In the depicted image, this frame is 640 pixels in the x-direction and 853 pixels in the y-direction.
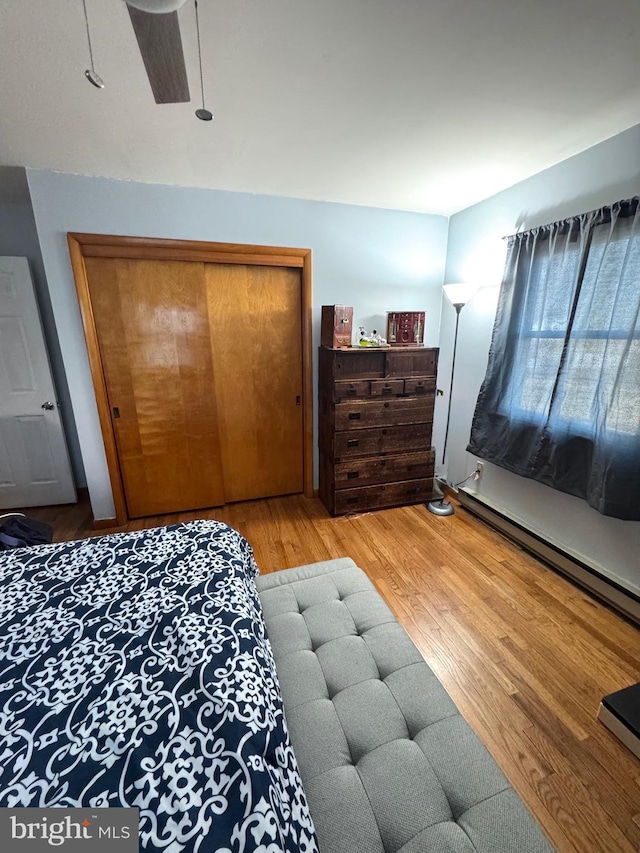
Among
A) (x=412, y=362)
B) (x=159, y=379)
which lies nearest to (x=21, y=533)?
(x=159, y=379)

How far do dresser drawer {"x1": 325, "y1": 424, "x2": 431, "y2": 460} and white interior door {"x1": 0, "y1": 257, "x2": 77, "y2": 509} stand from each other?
2.30 meters

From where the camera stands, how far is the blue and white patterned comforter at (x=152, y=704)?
0.60 meters

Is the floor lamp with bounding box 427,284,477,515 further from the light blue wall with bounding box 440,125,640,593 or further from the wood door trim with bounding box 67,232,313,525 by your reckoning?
the wood door trim with bounding box 67,232,313,525

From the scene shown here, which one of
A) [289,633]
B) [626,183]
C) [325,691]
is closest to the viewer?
[325,691]

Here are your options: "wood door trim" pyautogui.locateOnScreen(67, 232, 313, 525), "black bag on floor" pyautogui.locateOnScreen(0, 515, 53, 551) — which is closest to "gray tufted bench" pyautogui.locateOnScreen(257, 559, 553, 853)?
"black bag on floor" pyautogui.locateOnScreen(0, 515, 53, 551)

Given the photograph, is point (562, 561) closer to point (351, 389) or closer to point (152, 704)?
point (351, 389)

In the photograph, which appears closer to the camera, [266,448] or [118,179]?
[118,179]

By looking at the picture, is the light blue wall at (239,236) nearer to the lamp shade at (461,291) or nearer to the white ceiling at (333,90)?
the white ceiling at (333,90)

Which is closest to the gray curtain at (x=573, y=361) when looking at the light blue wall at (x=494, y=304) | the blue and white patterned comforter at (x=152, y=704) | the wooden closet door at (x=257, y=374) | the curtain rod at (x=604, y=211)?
the curtain rod at (x=604, y=211)

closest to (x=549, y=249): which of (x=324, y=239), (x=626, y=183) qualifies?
(x=626, y=183)

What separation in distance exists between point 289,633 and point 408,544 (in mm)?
1331

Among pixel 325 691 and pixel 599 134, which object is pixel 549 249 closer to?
pixel 599 134

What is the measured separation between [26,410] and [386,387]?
9.46ft

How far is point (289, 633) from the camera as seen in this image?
117cm
